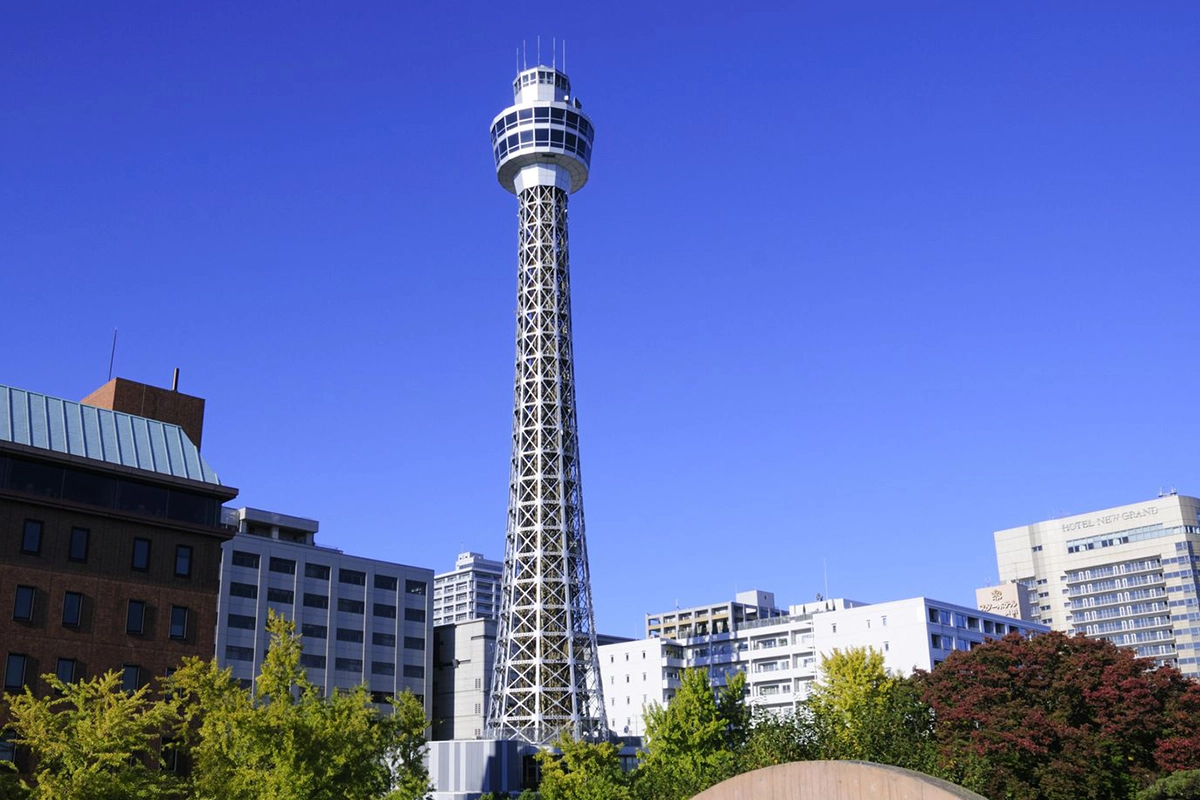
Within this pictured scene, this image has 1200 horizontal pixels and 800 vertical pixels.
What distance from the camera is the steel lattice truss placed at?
11681cm

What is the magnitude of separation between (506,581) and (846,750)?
67656 millimetres

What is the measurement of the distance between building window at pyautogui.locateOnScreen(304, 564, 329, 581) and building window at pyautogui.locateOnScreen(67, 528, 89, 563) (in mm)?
68484

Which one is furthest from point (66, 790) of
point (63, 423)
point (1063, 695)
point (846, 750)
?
point (1063, 695)

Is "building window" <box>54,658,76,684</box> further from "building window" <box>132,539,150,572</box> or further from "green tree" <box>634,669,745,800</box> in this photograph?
"green tree" <box>634,669,745,800</box>

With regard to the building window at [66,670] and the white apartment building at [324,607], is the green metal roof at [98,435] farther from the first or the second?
the white apartment building at [324,607]

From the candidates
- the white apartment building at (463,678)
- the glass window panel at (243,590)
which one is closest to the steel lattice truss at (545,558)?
the white apartment building at (463,678)

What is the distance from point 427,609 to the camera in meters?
133

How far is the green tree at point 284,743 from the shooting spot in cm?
3812

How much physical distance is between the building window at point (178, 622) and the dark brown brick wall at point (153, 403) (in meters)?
10.4

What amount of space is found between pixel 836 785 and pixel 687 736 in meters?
50.8

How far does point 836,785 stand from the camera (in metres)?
22.0

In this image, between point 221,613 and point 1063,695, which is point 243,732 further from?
point 221,613

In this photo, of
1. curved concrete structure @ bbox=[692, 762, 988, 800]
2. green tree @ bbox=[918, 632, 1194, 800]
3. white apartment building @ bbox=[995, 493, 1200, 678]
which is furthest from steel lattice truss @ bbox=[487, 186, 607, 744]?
white apartment building @ bbox=[995, 493, 1200, 678]

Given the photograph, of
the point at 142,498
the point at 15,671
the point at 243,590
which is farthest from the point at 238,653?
the point at 15,671
